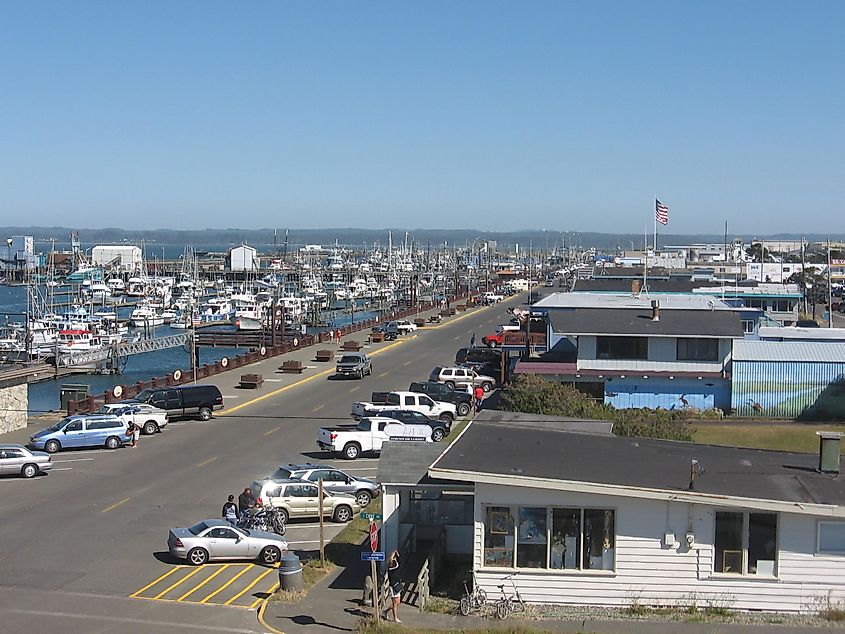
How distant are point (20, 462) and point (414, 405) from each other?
53.4 ft

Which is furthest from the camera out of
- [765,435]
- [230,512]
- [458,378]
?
[458,378]

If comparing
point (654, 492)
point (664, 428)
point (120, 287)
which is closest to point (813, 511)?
point (654, 492)

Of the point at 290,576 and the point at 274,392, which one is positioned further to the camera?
the point at 274,392

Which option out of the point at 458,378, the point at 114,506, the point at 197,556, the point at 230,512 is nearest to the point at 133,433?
the point at 114,506

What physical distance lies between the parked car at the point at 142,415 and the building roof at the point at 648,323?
16981 millimetres

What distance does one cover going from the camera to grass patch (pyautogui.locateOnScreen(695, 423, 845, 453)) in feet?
125

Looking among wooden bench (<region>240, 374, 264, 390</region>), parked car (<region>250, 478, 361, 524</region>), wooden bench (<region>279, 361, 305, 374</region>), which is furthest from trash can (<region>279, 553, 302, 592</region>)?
wooden bench (<region>279, 361, 305, 374</region>)

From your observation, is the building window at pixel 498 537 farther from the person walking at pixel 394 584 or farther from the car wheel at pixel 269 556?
the car wheel at pixel 269 556

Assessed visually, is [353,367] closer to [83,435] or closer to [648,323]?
[648,323]

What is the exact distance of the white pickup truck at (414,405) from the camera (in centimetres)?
4241

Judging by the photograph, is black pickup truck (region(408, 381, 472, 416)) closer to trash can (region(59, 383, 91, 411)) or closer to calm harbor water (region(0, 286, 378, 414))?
trash can (region(59, 383, 91, 411))

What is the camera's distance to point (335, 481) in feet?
95.0

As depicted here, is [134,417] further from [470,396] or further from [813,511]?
[813,511]

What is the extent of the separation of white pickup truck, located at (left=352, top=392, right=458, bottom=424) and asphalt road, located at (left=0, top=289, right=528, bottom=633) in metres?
1.76
